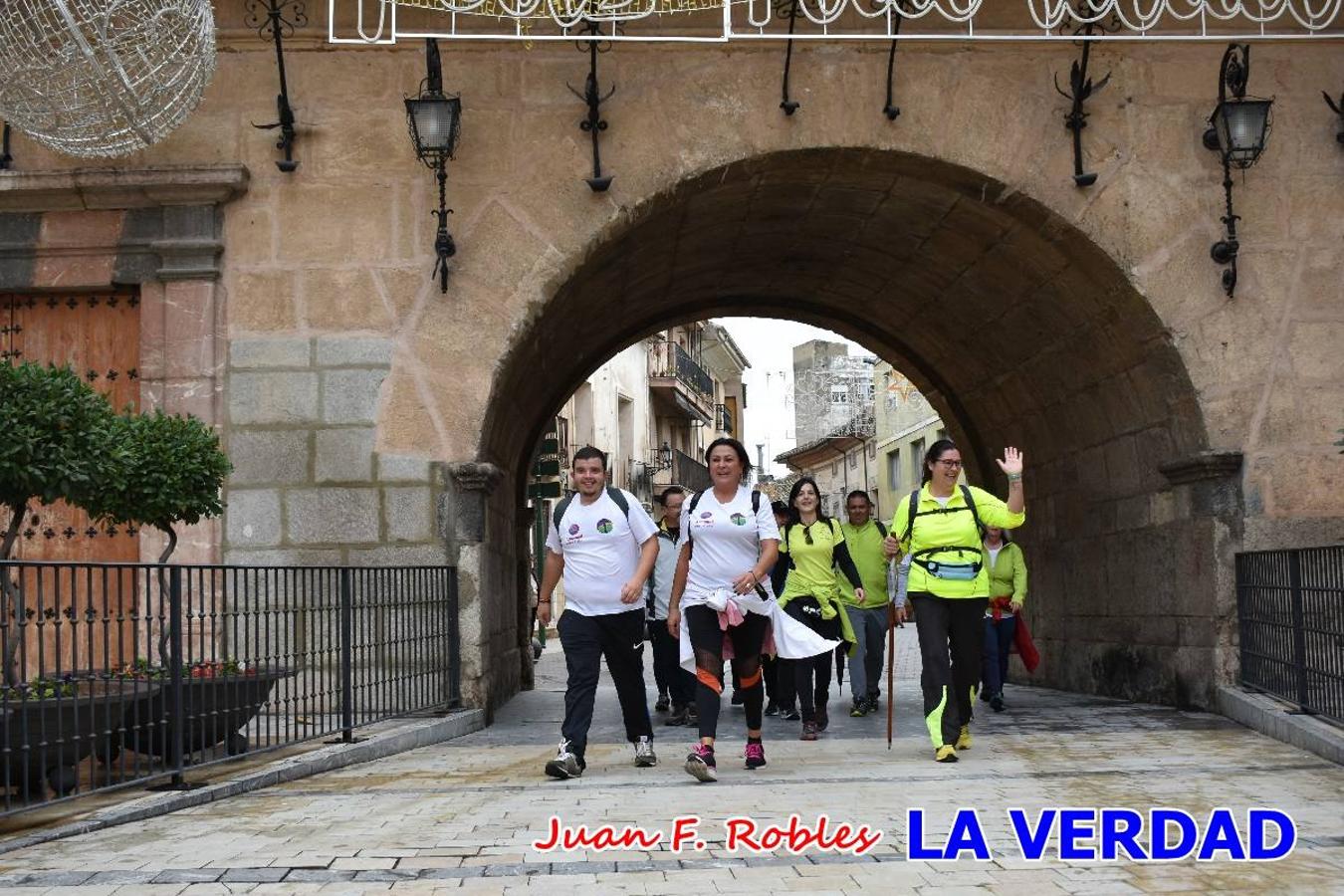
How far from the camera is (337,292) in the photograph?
408 inches

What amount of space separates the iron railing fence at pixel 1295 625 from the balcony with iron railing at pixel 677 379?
1439 inches

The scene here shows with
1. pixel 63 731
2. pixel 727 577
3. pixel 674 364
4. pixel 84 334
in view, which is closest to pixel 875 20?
pixel 727 577

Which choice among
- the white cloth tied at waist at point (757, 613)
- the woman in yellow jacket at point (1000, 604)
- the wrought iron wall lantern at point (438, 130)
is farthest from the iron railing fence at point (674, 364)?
the white cloth tied at waist at point (757, 613)

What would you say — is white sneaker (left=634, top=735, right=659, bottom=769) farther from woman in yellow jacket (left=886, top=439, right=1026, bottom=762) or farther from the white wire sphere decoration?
the white wire sphere decoration

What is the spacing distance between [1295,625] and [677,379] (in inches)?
1531

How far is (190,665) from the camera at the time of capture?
7.12 metres

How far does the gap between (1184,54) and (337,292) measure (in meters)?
5.95

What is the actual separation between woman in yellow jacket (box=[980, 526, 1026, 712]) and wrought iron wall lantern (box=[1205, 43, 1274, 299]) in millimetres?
2347

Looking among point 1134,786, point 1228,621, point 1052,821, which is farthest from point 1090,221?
point 1052,821

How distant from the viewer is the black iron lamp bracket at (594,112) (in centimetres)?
1027

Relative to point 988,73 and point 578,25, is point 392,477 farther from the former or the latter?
point 988,73

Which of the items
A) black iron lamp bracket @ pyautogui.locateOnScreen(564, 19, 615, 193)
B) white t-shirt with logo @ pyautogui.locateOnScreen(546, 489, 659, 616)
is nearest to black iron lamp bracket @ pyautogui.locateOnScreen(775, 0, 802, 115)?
black iron lamp bracket @ pyautogui.locateOnScreen(564, 19, 615, 193)

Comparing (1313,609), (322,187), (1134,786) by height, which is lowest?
(1134,786)

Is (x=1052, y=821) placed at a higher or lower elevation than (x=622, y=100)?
lower
